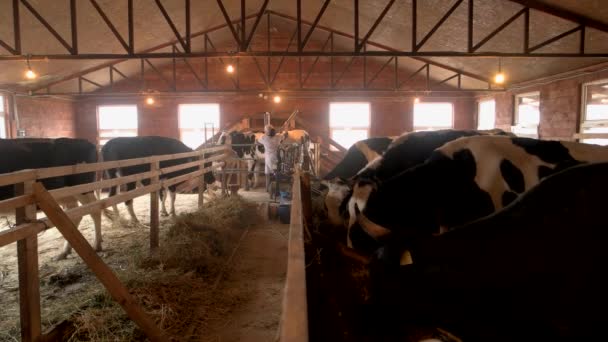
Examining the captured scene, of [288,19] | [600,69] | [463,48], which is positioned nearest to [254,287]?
[463,48]

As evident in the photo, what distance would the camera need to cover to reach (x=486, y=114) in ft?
53.6

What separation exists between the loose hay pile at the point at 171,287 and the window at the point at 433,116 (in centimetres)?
1293

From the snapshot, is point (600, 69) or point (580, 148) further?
point (600, 69)

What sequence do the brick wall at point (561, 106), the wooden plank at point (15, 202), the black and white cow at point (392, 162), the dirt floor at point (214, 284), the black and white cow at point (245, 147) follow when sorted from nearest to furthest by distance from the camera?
the wooden plank at point (15, 202) → the dirt floor at point (214, 284) → the black and white cow at point (392, 162) → the brick wall at point (561, 106) → the black and white cow at point (245, 147)

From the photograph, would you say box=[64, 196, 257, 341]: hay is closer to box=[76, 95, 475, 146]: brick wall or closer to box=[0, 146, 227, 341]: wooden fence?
box=[0, 146, 227, 341]: wooden fence

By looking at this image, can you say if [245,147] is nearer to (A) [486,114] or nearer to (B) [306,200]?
(A) [486,114]

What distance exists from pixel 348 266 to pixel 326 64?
14.6m

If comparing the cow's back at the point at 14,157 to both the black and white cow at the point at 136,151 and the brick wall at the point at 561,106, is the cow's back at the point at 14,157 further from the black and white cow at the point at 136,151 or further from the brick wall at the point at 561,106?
the brick wall at the point at 561,106

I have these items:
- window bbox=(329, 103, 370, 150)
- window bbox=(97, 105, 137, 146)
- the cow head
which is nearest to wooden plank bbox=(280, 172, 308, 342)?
the cow head

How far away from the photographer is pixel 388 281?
1.57 metres

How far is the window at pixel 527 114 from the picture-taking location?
1267 centimetres

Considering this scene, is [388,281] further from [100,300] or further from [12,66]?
[12,66]

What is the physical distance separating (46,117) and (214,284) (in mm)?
13842

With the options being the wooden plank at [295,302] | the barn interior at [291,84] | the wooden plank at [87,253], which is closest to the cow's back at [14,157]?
the barn interior at [291,84]
